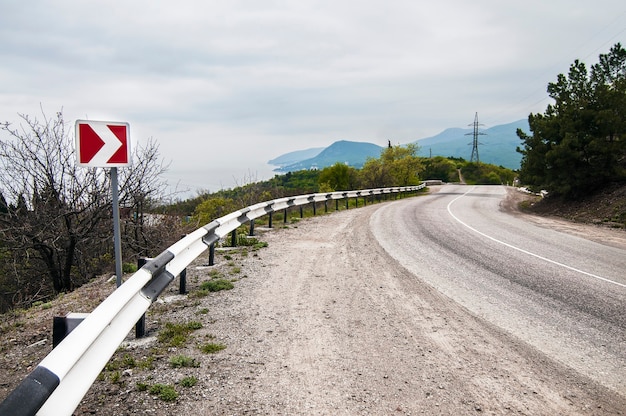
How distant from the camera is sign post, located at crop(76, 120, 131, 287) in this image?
15.4 feet

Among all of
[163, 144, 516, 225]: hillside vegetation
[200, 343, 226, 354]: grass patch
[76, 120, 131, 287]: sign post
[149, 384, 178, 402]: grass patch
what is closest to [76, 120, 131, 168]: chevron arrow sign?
[76, 120, 131, 287]: sign post

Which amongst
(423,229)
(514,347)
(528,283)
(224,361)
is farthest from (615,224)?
(224,361)

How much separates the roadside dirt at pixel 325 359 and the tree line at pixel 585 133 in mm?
17326

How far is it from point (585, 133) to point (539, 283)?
53.8 ft

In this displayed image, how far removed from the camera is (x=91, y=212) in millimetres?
10125

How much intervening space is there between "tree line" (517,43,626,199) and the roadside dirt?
1733cm

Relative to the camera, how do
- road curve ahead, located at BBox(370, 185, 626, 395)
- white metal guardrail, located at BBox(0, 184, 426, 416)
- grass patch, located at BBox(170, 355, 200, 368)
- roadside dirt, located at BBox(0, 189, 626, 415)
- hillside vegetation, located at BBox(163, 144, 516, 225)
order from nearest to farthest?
white metal guardrail, located at BBox(0, 184, 426, 416), roadside dirt, located at BBox(0, 189, 626, 415), grass patch, located at BBox(170, 355, 200, 368), road curve ahead, located at BBox(370, 185, 626, 395), hillside vegetation, located at BBox(163, 144, 516, 225)

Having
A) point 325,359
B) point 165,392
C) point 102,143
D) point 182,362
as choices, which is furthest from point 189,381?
point 102,143

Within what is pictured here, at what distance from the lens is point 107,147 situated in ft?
16.1

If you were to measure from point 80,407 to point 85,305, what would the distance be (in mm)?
2974

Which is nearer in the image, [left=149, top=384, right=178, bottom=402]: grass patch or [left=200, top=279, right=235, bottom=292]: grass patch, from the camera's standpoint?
[left=149, top=384, right=178, bottom=402]: grass patch

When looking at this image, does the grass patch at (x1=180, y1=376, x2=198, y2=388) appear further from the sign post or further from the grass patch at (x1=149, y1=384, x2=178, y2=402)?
the sign post

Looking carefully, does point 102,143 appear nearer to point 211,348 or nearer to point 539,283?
point 211,348

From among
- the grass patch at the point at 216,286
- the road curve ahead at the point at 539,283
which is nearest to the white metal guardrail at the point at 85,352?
the grass patch at the point at 216,286
